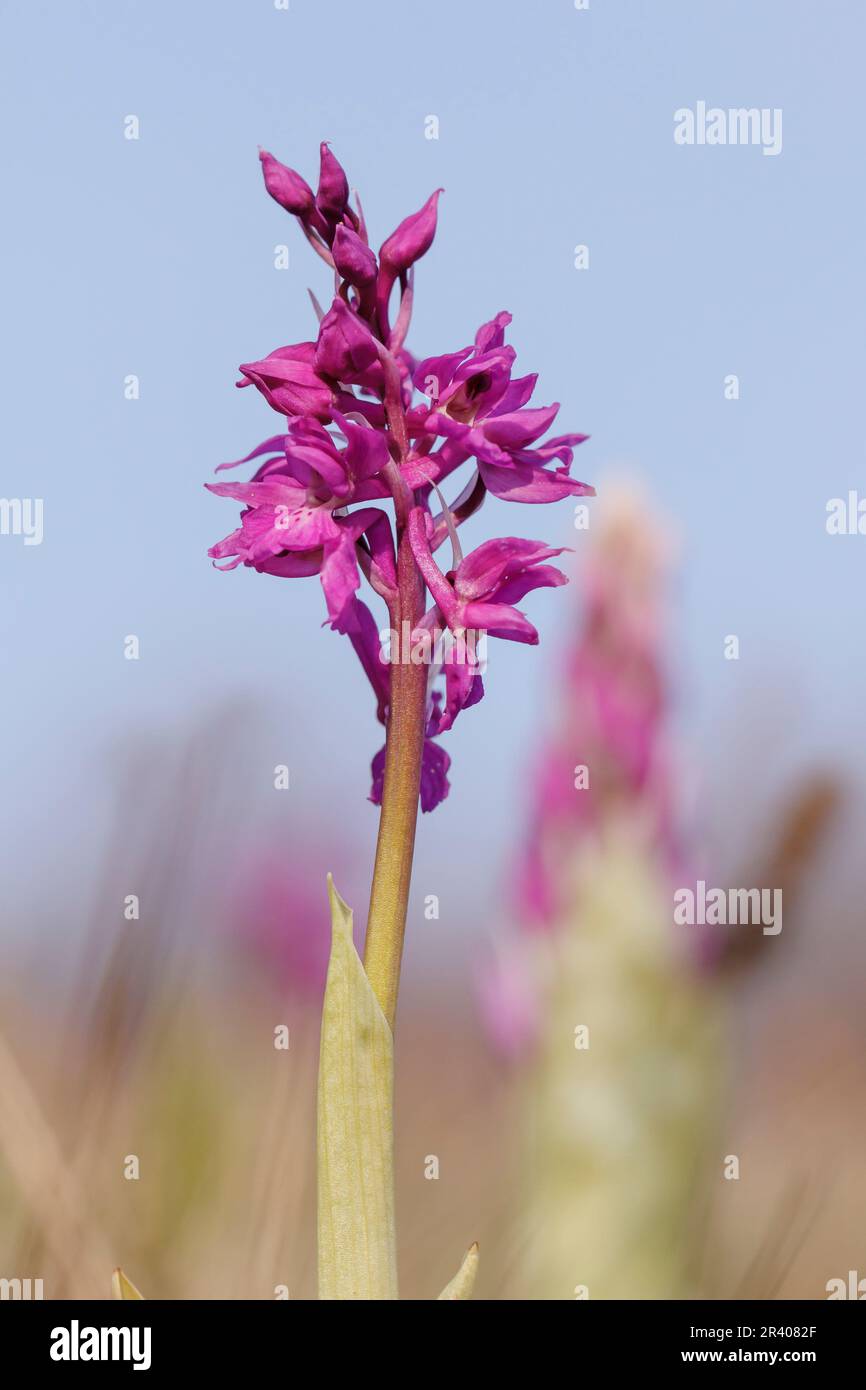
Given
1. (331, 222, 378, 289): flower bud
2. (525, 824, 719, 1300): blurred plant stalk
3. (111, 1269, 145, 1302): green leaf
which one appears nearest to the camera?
(111, 1269, 145, 1302): green leaf

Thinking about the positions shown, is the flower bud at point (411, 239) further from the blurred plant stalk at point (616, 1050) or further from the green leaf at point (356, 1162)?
the blurred plant stalk at point (616, 1050)

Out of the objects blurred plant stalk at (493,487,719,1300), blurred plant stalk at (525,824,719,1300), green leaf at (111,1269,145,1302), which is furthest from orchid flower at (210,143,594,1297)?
blurred plant stalk at (525,824,719,1300)

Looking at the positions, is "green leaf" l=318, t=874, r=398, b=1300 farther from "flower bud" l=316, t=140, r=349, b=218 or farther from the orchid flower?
"flower bud" l=316, t=140, r=349, b=218

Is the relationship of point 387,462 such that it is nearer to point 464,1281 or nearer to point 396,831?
point 396,831

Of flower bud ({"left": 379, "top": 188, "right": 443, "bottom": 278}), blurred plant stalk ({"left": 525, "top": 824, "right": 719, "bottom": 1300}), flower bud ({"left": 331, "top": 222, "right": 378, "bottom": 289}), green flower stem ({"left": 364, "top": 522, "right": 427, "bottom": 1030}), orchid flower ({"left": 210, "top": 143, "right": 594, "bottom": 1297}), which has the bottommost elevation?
blurred plant stalk ({"left": 525, "top": 824, "right": 719, "bottom": 1300})

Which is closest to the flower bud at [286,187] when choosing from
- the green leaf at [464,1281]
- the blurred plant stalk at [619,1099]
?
the green leaf at [464,1281]

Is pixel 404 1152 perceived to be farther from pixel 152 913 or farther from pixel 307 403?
pixel 307 403
